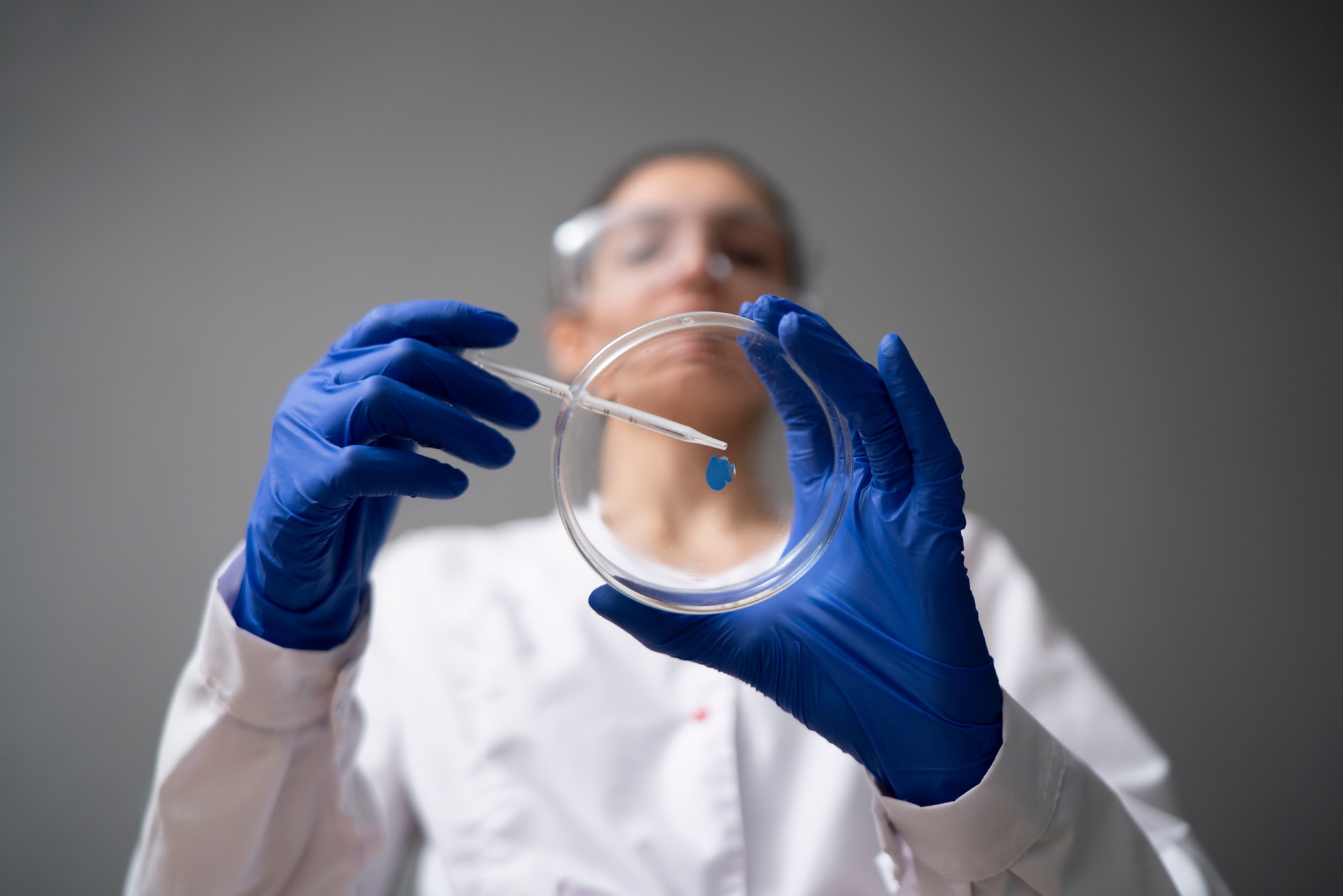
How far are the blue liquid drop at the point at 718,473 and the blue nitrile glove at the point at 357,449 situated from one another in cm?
30

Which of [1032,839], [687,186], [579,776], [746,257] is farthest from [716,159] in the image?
[1032,839]

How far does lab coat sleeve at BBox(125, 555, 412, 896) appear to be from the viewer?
1005 millimetres

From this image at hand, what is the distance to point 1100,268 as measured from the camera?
1.88 meters

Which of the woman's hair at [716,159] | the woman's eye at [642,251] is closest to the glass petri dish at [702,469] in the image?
the woman's eye at [642,251]

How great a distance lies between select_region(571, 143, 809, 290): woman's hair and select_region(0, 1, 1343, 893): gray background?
0.84 feet

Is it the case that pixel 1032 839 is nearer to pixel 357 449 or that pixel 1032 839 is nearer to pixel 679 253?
pixel 357 449

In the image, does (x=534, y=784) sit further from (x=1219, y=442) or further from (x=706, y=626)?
(x=1219, y=442)

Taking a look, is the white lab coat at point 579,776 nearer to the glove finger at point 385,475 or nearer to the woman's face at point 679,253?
the glove finger at point 385,475

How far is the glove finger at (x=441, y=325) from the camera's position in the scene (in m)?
1.02

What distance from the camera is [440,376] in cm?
100

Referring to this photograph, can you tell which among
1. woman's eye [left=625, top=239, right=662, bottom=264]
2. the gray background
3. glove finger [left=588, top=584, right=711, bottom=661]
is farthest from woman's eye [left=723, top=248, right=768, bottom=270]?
glove finger [left=588, top=584, right=711, bottom=661]

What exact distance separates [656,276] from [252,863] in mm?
1069

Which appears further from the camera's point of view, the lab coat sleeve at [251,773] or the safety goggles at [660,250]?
the safety goggles at [660,250]

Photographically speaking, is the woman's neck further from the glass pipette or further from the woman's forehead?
the woman's forehead
